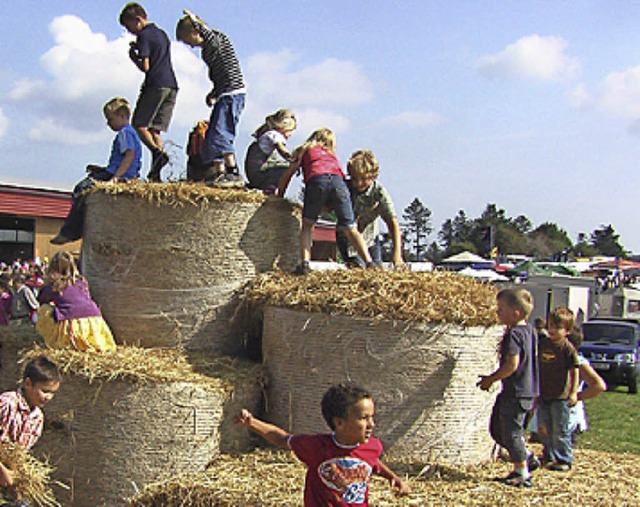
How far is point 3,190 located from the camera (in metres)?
19.3

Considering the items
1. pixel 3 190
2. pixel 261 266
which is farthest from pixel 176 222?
pixel 3 190

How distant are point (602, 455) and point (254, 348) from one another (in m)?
2.91

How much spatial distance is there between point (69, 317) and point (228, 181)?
1.69 metres

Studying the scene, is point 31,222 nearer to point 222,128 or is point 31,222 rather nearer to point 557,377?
point 222,128

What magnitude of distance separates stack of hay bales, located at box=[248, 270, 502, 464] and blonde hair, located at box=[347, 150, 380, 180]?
163 cm

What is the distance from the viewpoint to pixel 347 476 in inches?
131

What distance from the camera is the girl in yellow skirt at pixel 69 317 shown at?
17.2ft

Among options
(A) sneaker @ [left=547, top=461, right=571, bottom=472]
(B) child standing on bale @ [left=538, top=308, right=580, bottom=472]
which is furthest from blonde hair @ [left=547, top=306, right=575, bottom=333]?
(A) sneaker @ [left=547, top=461, right=571, bottom=472]

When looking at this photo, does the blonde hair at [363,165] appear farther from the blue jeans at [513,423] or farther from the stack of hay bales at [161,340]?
the blue jeans at [513,423]

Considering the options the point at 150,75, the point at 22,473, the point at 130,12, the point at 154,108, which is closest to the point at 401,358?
the point at 22,473

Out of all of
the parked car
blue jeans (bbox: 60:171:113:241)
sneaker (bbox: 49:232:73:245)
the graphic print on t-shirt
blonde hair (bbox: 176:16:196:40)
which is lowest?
the parked car

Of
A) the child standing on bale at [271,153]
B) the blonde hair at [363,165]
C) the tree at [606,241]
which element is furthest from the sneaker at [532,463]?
the tree at [606,241]

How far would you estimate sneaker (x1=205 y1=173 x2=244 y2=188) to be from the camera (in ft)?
19.4

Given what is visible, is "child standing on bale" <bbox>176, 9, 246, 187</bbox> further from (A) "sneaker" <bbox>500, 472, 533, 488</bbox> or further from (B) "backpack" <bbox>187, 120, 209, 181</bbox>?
(A) "sneaker" <bbox>500, 472, 533, 488</bbox>
